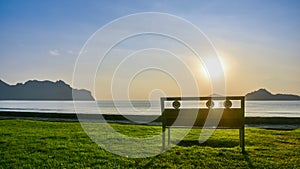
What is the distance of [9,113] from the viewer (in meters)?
30.5

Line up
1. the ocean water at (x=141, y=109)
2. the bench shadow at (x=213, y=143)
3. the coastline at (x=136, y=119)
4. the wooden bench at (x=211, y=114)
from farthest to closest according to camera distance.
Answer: the ocean water at (x=141, y=109), the coastline at (x=136, y=119), the bench shadow at (x=213, y=143), the wooden bench at (x=211, y=114)

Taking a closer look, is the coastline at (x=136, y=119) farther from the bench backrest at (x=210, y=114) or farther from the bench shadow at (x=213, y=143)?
the bench backrest at (x=210, y=114)

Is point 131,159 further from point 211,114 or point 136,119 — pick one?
point 136,119

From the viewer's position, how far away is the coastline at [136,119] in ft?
68.7

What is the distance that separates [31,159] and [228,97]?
467cm

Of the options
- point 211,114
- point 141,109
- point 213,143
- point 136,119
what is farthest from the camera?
point 141,109

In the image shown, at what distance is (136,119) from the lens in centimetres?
2684

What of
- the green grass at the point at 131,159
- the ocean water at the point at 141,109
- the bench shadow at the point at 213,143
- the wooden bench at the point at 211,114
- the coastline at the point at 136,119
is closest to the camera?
the green grass at the point at 131,159

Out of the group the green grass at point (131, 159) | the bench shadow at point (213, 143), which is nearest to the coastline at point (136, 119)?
the bench shadow at point (213, 143)

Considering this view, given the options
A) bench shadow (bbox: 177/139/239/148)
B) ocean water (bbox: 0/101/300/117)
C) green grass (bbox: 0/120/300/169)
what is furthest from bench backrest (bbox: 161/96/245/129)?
ocean water (bbox: 0/101/300/117)

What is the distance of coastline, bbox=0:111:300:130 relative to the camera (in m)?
21.0

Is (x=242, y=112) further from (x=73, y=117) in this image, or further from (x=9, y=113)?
(x=9, y=113)

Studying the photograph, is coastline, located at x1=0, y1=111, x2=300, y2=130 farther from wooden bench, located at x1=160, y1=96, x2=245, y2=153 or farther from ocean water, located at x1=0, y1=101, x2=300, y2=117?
wooden bench, located at x1=160, y1=96, x2=245, y2=153

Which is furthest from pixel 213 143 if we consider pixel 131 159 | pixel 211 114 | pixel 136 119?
→ pixel 136 119
